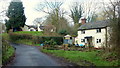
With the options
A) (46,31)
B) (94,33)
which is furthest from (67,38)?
(46,31)

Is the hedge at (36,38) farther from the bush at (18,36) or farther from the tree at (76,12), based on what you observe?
the tree at (76,12)

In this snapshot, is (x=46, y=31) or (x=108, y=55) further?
(x=46, y=31)

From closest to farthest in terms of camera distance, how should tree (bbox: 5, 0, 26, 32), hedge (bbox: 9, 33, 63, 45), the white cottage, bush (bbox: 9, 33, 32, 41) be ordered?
1. the white cottage
2. hedge (bbox: 9, 33, 63, 45)
3. bush (bbox: 9, 33, 32, 41)
4. tree (bbox: 5, 0, 26, 32)

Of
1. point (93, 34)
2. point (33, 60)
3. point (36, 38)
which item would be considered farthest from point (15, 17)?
point (33, 60)

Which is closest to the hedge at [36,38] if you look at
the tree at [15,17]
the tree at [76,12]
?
the tree at [15,17]

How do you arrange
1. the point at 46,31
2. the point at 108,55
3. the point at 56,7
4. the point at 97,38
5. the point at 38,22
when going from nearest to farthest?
the point at 108,55 → the point at 97,38 → the point at 46,31 → the point at 56,7 → the point at 38,22

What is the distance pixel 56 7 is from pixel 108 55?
30.0 m

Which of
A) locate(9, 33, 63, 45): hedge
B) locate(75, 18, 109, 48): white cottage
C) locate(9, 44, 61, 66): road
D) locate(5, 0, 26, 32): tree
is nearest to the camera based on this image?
locate(9, 44, 61, 66): road

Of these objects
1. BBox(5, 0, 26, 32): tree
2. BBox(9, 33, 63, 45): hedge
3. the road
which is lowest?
the road

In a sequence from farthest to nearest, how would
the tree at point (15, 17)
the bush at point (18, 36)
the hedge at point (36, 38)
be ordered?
the tree at point (15, 17) < the bush at point (18, 36) < the hedge at point (36, 38)

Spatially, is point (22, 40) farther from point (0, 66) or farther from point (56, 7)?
point (0, 66)

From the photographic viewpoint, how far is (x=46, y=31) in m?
34.7

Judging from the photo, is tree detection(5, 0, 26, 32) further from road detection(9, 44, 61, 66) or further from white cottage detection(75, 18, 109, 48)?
road detection(9, 44, 61, 66)

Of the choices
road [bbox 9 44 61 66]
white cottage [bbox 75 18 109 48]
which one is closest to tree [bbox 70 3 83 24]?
white cottage [bbox 75 18 109 48]
